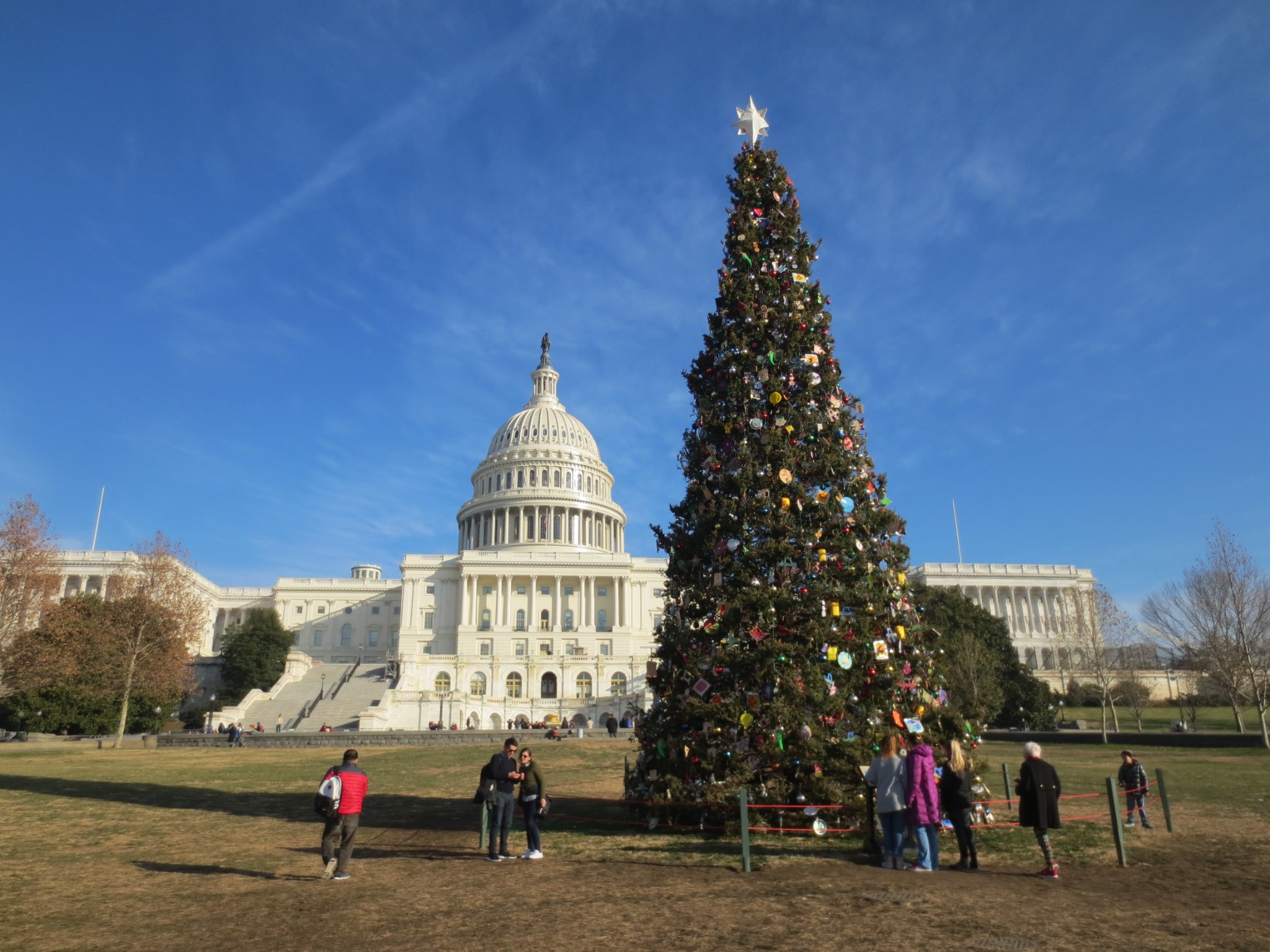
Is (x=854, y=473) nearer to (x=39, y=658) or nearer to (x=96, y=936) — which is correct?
(x=96, y=936)

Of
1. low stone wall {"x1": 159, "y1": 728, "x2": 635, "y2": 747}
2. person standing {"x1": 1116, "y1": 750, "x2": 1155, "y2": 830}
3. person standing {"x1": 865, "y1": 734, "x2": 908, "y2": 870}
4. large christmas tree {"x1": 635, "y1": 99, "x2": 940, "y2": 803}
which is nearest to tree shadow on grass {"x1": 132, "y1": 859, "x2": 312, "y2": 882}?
large christmas tree {"x1": 635, "y1": 99, "x2": 940, "y2": 803}

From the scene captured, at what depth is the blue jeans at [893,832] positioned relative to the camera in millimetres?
11750

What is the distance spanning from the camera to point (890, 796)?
1160 centimetres

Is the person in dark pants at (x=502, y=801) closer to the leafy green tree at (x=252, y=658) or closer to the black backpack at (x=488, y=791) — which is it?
the black backpack at (x=488, y=791)

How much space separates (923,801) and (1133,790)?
6843 millimetres

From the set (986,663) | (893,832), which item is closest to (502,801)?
(893,832)

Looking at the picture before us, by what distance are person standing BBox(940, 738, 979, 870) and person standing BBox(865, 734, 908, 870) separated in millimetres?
732

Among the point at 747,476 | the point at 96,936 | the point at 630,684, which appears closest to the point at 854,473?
the point at 747,476

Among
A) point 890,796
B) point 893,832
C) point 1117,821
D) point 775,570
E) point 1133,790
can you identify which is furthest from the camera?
point 1133,790

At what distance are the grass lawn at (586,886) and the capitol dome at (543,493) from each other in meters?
97.4

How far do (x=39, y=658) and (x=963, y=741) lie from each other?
46907 mm

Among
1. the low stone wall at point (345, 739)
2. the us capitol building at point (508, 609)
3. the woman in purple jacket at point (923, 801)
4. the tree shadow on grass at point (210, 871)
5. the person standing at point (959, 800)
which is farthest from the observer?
the us capitol building at point (508, 609)

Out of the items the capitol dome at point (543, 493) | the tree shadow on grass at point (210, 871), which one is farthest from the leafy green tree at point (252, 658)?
the tree shadow on grass at point (210, 871)

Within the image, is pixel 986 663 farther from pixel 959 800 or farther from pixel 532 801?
pixel 532 801
